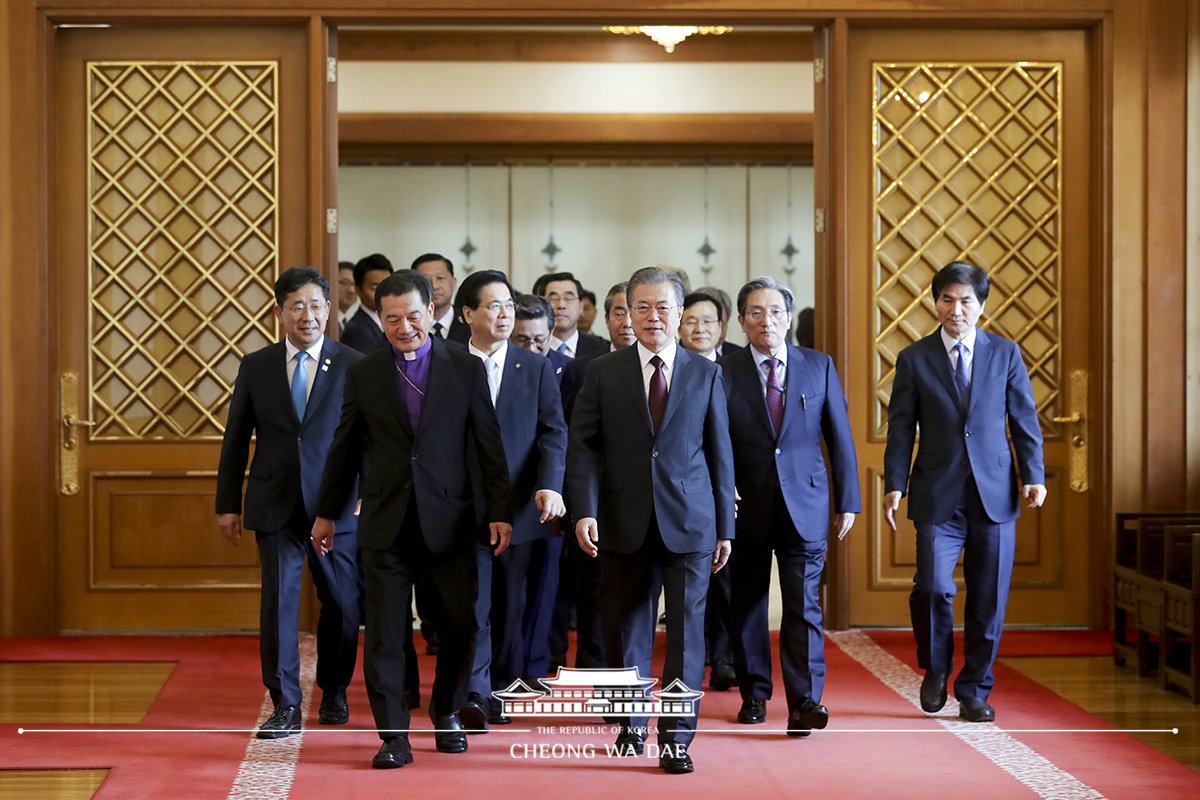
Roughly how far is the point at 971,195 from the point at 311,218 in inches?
117

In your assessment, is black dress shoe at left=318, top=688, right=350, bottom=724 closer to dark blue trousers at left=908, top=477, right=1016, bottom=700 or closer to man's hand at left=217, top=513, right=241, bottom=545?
man's hand at left=217, top=513, right=241, bottom=545

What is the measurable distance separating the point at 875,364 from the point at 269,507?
115 inches

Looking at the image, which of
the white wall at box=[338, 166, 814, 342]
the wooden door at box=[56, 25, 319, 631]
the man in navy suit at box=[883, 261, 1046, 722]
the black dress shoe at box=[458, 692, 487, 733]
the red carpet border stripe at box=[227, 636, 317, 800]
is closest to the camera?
the red carpet border stripe at box=[227, 636, 317, 800]

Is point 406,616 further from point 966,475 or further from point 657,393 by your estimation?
point 966,475

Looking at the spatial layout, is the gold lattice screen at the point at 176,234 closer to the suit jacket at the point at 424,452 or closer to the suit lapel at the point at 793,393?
the suit jacket at the point at 424,452

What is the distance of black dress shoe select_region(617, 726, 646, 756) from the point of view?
370 centimetres

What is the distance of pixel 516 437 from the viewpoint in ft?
13.3

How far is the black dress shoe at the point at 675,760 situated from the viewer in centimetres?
352

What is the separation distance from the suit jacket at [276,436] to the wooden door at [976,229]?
2.59 meters

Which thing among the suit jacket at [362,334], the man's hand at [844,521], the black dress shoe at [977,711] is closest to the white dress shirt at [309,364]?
the suit jacket at [362,334]

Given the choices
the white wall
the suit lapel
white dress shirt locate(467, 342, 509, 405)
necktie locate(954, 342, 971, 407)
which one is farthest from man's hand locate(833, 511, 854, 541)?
the white wall

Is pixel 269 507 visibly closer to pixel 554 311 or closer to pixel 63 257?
pixel 554 311

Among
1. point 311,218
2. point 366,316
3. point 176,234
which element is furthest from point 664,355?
point 176,234

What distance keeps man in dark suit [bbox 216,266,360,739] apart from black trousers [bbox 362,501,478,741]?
12.4 inches
